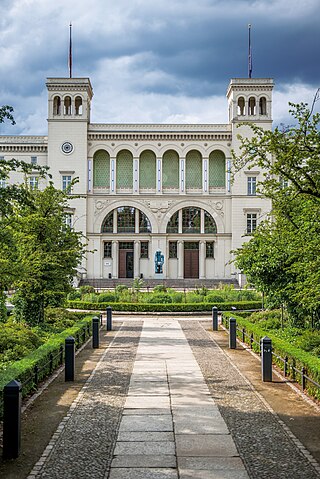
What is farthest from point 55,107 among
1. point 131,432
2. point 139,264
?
point 131,432

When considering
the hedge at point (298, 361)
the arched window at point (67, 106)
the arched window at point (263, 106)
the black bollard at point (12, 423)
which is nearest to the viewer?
the black bollard at point (12, 423)

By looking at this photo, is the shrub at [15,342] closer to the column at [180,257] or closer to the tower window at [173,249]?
the column at [180,257]

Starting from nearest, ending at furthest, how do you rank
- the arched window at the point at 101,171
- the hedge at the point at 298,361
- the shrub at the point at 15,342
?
1. the hedge at the point at 298,361
2. the shrub at the point at 15,342
3. the arched window at the point at 101,171

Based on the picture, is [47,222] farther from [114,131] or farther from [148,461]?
[114,131]

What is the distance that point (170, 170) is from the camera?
5756 centimetres

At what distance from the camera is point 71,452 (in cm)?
752

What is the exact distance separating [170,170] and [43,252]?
39842mm

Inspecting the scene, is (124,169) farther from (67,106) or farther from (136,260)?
Answer: (136,260)

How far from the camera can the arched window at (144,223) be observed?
56.3 m

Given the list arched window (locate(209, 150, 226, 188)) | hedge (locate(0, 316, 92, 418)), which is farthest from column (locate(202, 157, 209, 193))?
hedge (locate(0, 316, 92, 418))

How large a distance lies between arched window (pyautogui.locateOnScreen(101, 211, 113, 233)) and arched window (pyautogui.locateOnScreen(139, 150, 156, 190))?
14.4 feet

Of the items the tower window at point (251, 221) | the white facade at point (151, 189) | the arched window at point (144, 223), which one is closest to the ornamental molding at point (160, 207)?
the white facade at point (151, 189)

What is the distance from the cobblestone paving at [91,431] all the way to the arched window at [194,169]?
44277 millimetres

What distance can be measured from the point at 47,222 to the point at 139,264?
3734cm
